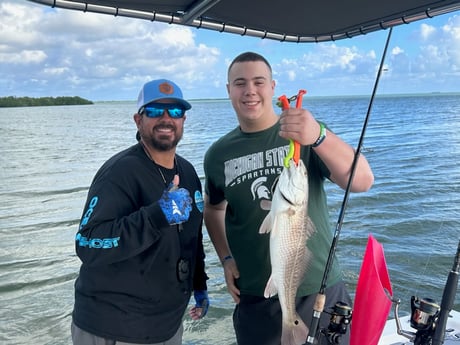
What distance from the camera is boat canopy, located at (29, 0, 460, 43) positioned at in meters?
3.17

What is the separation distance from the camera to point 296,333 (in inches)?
105

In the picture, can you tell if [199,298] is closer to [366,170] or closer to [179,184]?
[179,184]

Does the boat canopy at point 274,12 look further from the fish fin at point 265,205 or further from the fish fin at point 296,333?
the fish fin at point 296,333

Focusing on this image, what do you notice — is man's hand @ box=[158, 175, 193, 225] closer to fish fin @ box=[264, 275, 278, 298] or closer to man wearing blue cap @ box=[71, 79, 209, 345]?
man wearing blue cap @ box=[71, 79, 209, 345]

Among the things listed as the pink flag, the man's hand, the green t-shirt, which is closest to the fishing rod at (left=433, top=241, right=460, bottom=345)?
the pink flag

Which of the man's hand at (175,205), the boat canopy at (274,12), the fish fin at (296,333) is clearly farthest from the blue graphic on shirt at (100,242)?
the boat canopy at (274,12)

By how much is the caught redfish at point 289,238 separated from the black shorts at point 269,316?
0.27 m

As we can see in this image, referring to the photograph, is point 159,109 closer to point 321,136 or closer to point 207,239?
point 321,136

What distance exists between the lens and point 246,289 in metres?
3.19

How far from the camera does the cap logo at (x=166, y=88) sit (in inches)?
127

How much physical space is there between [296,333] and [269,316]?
1.49ft

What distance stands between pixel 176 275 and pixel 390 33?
88.1 inches

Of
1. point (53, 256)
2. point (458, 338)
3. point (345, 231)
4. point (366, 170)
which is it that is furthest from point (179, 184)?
point (345, 231)

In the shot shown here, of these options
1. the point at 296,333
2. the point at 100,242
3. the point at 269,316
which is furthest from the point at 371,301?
the point at 100,242
